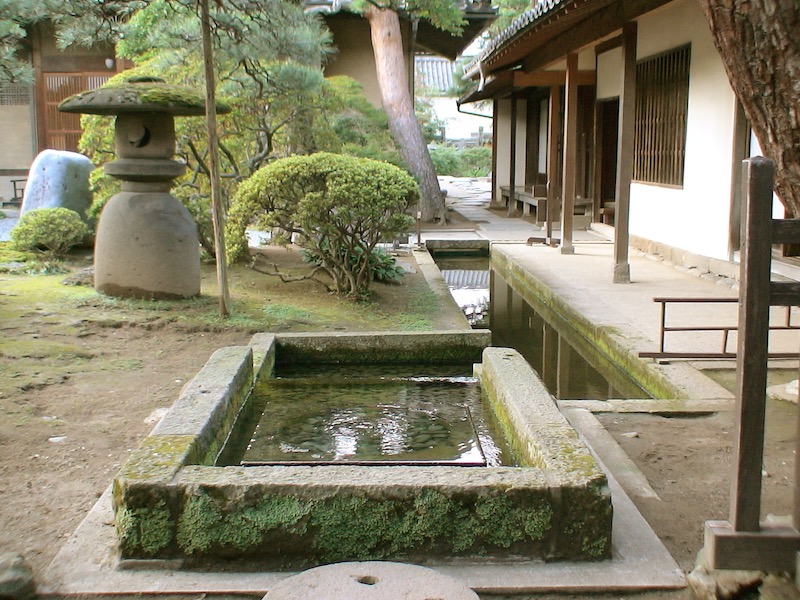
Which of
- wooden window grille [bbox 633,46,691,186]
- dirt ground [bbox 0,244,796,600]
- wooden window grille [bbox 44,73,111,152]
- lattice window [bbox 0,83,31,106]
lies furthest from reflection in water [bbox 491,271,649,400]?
lattice window [bbox 0,83,31,106]

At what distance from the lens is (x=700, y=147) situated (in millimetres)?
10656

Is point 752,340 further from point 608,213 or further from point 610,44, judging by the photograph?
point 608,213

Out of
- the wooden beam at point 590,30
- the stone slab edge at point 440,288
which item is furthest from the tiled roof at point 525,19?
the stone slab edge at point 440,288

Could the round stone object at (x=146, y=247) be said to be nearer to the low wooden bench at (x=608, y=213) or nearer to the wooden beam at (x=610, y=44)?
the wooden beam at (x=610, y=44)

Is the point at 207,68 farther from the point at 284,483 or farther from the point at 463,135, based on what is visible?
the point at 463,135

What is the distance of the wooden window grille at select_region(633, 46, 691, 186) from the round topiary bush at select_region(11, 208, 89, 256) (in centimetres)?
808

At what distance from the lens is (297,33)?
9.30m

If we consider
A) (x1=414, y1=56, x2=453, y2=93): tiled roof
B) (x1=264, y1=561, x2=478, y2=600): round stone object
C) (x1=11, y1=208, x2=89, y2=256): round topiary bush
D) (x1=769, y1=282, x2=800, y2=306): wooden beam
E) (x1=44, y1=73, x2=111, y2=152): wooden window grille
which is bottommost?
(x1=264, y1=561, x2=478, y2=600): round stone object

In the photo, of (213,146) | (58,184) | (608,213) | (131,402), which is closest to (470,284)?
(608,213)

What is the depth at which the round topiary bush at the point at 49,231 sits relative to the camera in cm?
1112

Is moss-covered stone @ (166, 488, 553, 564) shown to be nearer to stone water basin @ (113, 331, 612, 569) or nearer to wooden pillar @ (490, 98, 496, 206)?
stone water basin @ (113, 331, 612, 569)

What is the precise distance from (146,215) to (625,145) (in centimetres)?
544

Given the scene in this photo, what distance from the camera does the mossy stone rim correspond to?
799 centimetres

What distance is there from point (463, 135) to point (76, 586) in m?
50.1
